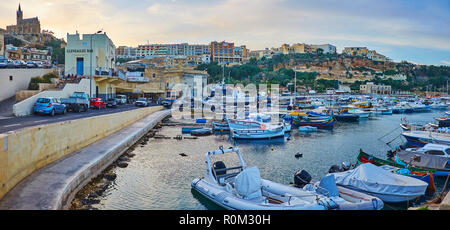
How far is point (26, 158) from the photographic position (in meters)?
10.5

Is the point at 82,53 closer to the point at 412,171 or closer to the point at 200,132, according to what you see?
the point at 200,132

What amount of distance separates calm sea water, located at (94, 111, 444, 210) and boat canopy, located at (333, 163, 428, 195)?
3136 millimetres

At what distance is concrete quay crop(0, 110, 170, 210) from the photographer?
8578mm

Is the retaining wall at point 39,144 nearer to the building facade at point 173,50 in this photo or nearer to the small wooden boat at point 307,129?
the small wooden boat at point 307,129

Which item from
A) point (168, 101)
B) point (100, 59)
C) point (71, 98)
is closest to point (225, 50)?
point (168, 101)

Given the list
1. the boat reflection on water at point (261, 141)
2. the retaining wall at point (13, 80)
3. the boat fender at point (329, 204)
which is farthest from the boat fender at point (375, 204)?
the retaining wall at point (13, 80)

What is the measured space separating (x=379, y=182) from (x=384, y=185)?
0.69 ft

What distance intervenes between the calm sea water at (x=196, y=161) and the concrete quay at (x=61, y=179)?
105 centimetres

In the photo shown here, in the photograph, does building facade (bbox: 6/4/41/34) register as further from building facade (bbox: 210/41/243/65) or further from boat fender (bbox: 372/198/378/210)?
boat fender (bbox: 372/198/378/210)

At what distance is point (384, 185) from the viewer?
13.1 metres

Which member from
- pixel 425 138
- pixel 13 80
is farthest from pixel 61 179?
Result: pixel 425 138

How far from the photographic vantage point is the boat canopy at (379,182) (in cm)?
1302

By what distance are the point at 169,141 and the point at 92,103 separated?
34.6 feet
